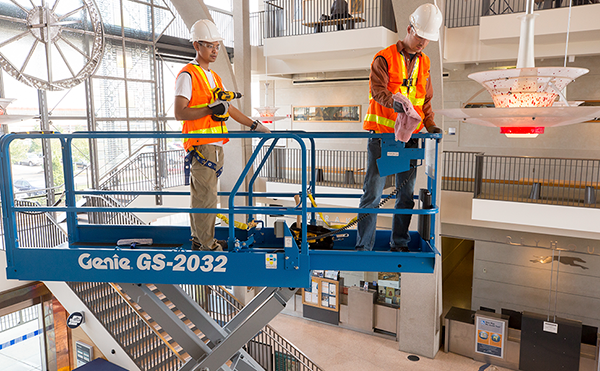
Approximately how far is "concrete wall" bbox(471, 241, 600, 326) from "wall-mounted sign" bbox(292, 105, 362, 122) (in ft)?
20.1

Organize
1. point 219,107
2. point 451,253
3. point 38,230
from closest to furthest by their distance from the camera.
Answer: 1. point 219,107
2. point 38,230
3. point 451,253

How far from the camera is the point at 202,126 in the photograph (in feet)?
12.5

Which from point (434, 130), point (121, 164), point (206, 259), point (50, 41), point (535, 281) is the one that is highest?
point (50, 41)

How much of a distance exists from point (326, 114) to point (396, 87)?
42.3ft

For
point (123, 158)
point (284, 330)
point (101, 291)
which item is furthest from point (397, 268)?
point (123, 158)

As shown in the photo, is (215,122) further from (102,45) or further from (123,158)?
(123,158)

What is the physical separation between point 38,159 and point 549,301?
13815 millimetres

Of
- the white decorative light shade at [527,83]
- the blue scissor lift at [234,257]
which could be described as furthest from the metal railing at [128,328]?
the white decorative light shade at [527,83]

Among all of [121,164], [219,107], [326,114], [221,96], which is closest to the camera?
[219,107]

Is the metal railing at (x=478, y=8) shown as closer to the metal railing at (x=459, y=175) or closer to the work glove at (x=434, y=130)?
the metal railing at (x=459, y=175)

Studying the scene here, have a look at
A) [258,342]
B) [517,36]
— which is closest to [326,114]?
[517,36]

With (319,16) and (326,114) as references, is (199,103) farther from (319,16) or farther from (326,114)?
(326,114)

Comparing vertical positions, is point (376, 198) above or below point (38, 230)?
above

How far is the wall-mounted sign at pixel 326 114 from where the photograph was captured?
16.0m
